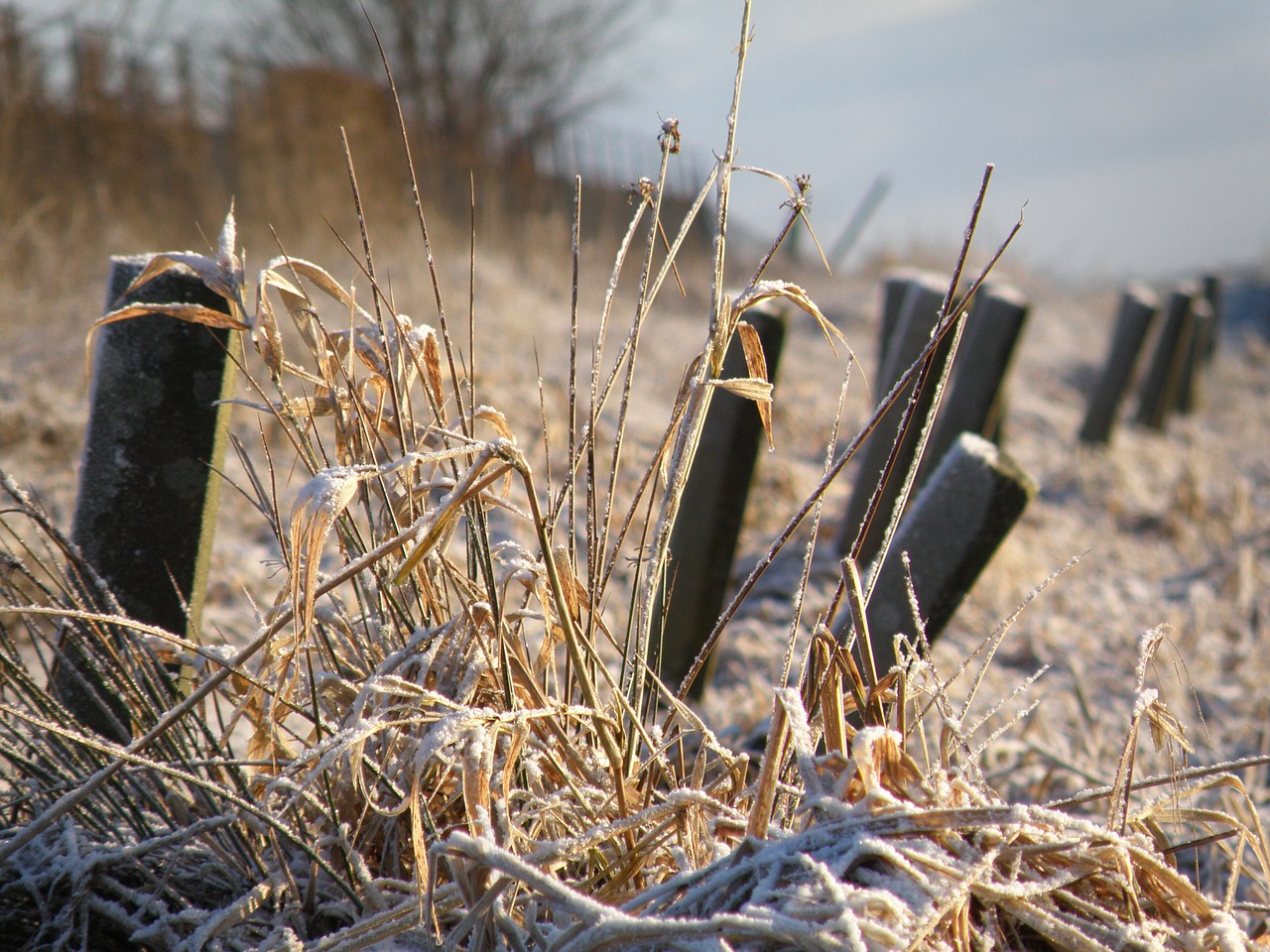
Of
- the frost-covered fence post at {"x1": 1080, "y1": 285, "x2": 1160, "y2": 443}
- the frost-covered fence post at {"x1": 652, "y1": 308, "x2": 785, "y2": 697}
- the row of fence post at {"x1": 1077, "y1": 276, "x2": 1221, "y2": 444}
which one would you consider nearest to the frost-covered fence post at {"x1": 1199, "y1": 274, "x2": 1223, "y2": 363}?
the row of fence post at {"x1": 1077, "y1": 276, "x2": 1221, "y2": 444}

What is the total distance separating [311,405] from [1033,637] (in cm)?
272

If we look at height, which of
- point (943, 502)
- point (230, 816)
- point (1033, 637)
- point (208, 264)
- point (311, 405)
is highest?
point (208, 264)

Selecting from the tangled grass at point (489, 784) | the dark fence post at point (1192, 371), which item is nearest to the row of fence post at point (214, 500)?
the tangled grass at point (489, 784)

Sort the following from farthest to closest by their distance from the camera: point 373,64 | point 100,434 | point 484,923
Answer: point 373,64, point 100,434, point 484,923

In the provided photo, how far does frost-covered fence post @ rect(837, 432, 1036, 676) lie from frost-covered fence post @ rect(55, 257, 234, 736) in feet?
3.75

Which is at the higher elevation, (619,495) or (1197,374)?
(1197,374)

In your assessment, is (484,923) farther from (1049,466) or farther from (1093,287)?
(1093,287)

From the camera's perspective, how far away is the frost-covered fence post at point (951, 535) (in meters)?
1.75

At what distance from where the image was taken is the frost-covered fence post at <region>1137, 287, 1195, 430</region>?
6934mm

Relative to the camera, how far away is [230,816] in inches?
39.4

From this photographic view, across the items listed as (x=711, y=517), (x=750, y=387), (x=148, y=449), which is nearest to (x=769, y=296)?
(x=750, y=387)

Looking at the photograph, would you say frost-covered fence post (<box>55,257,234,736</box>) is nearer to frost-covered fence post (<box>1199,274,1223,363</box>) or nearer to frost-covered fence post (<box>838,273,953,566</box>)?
frost-covered fence post (<box>838,273,953,566</box>)

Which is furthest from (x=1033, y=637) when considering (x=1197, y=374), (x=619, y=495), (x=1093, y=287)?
(x=1093, y=287)

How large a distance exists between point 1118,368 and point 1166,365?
136 centimetres
